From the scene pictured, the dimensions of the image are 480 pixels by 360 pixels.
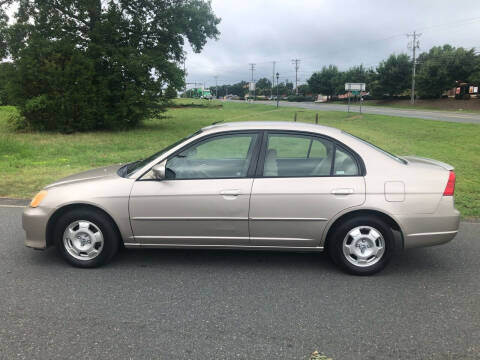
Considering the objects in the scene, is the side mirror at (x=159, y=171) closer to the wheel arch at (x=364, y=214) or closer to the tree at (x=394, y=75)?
the wheel arch at (x=364, y=214)

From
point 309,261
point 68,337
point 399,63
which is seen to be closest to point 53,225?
point 68,337

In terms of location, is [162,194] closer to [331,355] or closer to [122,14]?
[331,355]

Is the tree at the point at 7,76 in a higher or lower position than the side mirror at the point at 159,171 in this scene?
higher

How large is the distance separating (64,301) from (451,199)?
153 inches

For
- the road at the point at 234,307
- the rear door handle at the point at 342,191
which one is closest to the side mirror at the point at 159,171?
the road at the point at 234,307

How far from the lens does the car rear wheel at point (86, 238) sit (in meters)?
4.40

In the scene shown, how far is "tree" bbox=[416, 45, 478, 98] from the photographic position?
55.2 m

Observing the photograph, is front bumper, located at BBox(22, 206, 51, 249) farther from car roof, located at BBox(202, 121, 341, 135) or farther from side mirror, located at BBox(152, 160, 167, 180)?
car roof, located at BBox(202, 121, 341, 135)

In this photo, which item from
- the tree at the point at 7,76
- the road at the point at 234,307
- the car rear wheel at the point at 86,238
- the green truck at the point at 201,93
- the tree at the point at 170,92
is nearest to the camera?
the road at the point at 234,307

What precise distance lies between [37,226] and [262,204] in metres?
2.40

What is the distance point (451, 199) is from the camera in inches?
169

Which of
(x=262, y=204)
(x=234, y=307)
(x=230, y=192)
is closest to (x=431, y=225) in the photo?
(x=262, y=204)

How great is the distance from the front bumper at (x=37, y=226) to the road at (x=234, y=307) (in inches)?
11.2

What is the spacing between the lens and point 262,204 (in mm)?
4262
